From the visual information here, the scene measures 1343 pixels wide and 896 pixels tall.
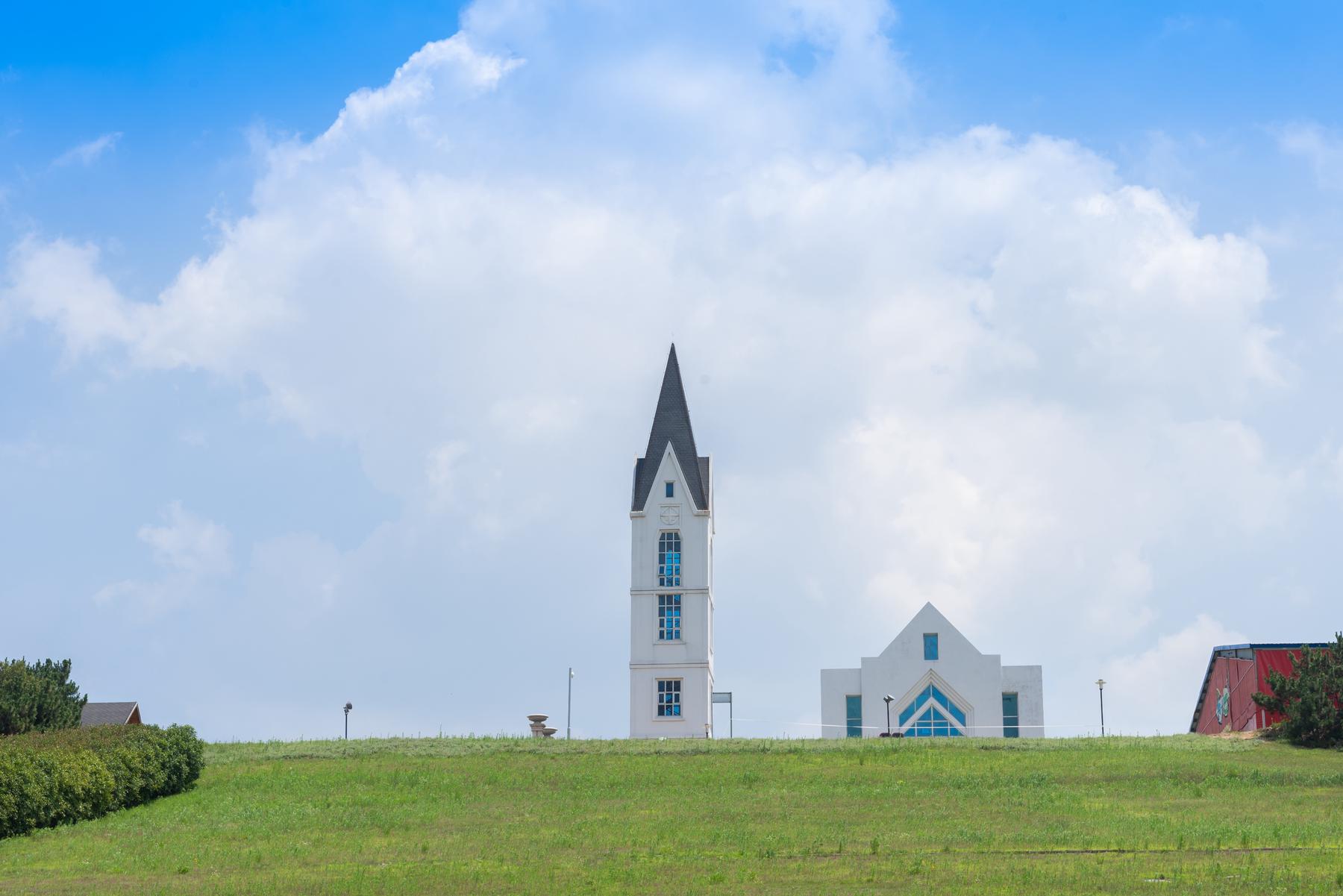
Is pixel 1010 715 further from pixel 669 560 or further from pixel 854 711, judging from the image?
pixel 669 560

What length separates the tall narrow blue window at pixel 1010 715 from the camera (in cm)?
6090

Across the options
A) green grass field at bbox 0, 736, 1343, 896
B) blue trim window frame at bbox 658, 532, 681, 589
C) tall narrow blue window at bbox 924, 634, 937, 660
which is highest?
blue trim window frame at bbox 658, 532, 681, 589

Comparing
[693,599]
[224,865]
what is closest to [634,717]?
[693,599]

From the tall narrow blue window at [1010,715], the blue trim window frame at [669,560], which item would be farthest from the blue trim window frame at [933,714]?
the blue trim window frame at [669,560]

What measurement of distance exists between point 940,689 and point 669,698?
11769mm

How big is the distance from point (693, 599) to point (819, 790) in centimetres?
2357

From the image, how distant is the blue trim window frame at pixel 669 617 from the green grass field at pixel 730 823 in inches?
529

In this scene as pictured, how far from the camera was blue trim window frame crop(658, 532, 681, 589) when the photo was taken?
2263 inches

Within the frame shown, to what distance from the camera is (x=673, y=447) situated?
5931cm

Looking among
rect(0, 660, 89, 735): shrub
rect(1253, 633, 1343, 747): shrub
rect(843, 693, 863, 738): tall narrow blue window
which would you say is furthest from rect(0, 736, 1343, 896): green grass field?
rect(843, 693, 863, 738): tall narrow blue window

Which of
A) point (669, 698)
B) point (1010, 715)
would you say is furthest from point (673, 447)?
point (1010, 715)

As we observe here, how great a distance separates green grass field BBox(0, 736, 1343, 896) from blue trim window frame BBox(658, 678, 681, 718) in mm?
12771

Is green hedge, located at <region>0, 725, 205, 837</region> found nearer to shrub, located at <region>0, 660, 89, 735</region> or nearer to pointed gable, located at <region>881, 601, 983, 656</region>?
shrub, located at <region>0, 660, 89, 735</region>

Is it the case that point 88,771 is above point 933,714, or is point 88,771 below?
below
